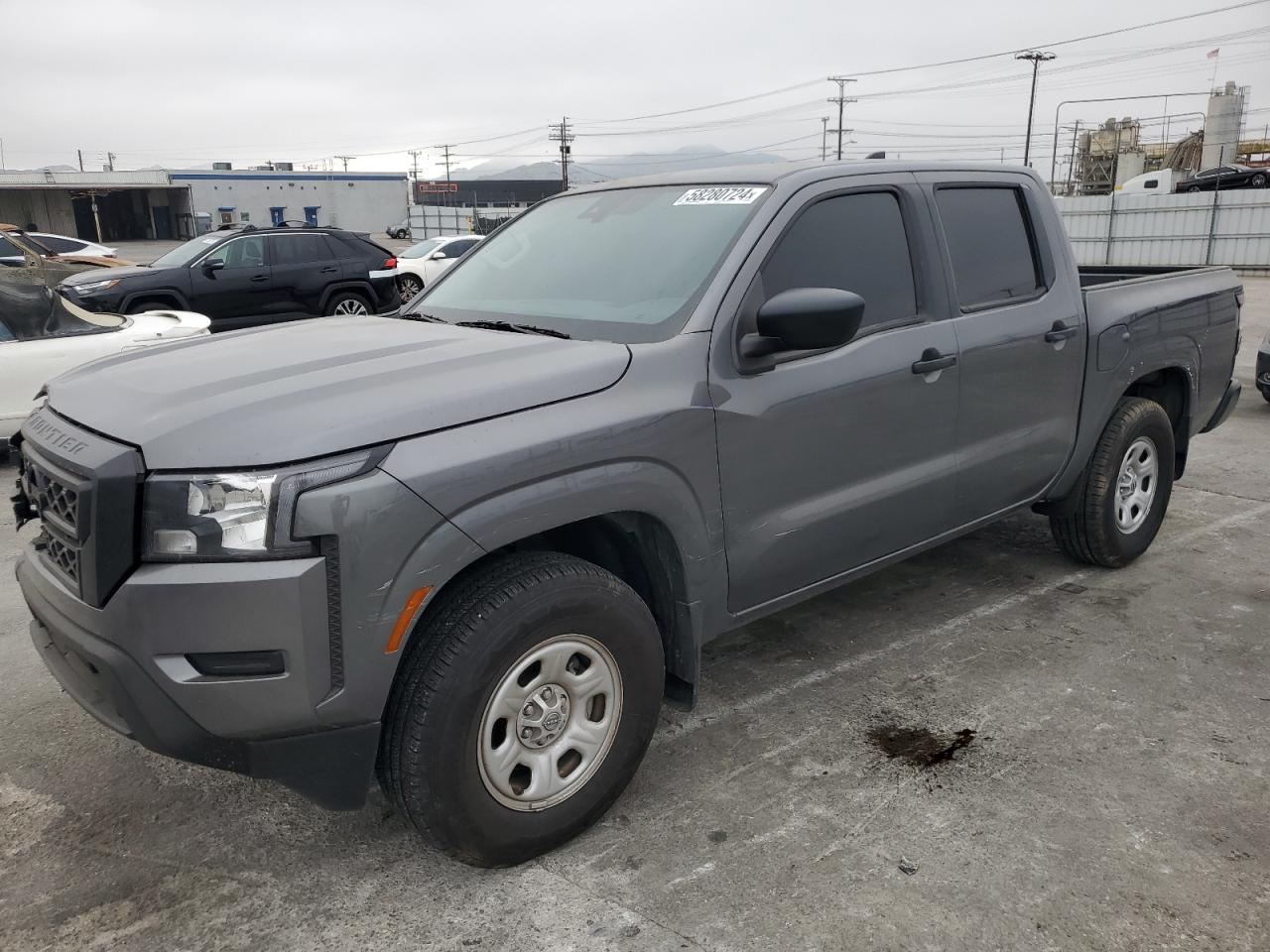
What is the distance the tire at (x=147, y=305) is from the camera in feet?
39.8

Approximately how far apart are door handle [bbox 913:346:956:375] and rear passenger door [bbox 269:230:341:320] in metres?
11.2

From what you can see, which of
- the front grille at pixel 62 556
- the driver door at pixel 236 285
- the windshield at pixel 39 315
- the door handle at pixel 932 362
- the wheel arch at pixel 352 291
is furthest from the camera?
the wheel arch at pixel 352 291

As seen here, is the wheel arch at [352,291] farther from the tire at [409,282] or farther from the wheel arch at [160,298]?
the tire at [409,282]

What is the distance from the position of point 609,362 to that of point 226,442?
103 centimetres

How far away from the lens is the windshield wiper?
122 inches

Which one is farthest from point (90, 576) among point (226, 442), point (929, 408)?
point (929, 408)

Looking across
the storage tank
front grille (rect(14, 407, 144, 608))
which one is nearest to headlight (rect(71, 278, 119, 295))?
front grille (rect(14, 407, 144, 608))

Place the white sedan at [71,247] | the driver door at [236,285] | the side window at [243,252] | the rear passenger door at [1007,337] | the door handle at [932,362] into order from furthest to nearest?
the white sedan at [71,247] < the side window at [243,252] < the driver door at [236,285] < the rear passenger door at [1007,337] < the door handle at [932,362]

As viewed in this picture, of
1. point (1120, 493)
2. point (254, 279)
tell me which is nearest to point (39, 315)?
point (254, 279)

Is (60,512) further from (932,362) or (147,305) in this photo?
(147,305)

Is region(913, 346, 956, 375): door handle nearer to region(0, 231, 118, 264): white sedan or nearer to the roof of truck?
the roof of truck

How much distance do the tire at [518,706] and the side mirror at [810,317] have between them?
2.83 feet

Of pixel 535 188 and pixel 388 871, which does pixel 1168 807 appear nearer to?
pixel 388 871

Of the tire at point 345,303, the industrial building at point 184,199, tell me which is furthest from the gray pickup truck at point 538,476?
the industrial building at point 184,199
